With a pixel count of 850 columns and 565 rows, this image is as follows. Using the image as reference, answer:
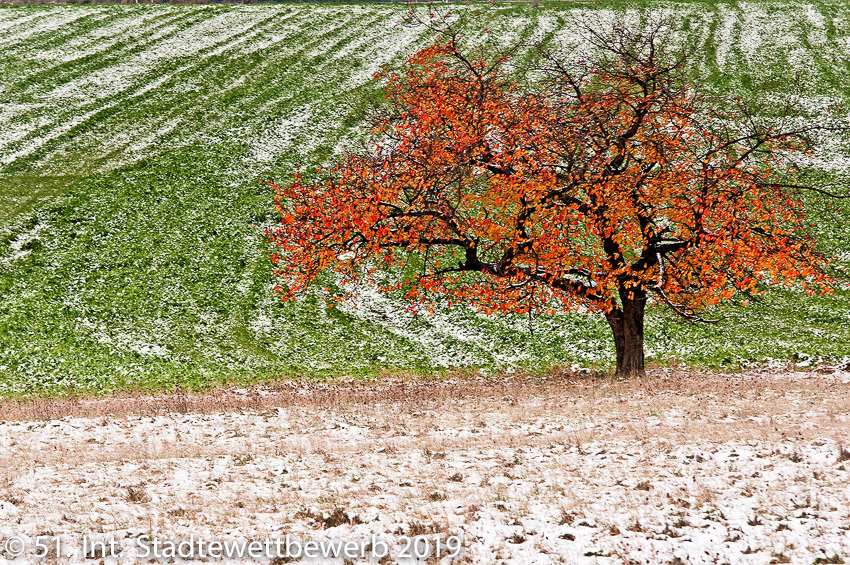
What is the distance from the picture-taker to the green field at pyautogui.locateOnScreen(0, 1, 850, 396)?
31.0 m

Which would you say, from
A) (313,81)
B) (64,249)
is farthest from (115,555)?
(313,81)

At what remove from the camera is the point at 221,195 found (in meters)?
43.5

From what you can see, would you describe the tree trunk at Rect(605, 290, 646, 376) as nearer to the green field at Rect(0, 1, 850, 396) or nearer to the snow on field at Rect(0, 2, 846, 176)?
the green field at Rect(0, 1, 850, 396)

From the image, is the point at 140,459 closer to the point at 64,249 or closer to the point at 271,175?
the point at 64,249

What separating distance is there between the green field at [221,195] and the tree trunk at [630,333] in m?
4.83

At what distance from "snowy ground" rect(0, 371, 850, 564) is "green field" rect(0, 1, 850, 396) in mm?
8315

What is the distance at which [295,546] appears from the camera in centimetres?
1045

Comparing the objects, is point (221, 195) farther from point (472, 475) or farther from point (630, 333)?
point (472, 475)

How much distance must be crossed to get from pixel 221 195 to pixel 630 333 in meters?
27.7

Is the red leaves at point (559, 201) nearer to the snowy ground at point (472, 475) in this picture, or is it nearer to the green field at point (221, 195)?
the snowy ground at point (472, 475)


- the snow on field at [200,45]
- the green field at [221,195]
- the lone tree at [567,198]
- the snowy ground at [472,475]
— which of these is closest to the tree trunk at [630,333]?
the lone tree at [567,198]

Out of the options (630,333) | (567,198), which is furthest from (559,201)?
(630,333)

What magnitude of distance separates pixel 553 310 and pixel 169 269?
19888mm

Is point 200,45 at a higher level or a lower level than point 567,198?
higher
